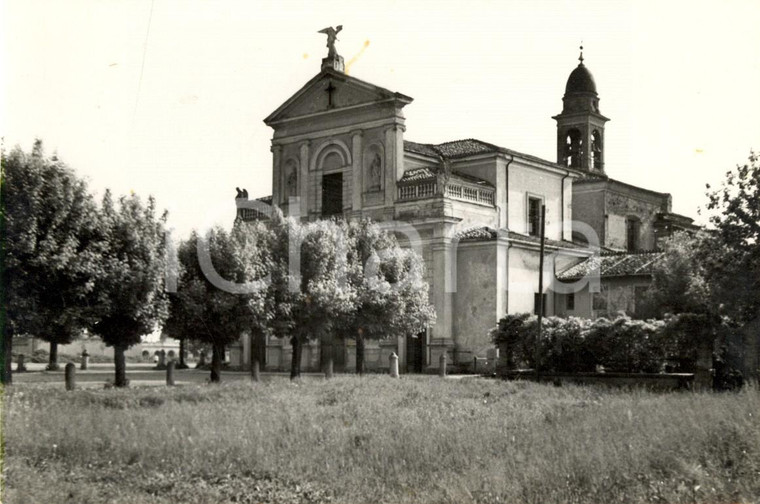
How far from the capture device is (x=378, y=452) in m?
13.6

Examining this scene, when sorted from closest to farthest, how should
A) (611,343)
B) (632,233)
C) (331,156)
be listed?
(611,343)
(331,156)
(632,233)

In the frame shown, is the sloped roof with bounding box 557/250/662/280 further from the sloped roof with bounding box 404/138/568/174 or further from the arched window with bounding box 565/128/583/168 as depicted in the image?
the arched window with bounding box 565/128/583/168

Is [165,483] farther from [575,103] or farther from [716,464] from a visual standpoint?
[575,103]

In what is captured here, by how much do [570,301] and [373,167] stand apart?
1154cm

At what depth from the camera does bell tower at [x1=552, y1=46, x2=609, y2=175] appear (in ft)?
188

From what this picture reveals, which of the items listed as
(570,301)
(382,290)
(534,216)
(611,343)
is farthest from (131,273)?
(534,216)

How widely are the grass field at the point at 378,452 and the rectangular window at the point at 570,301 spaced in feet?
76.1

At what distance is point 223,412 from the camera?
1745 cm

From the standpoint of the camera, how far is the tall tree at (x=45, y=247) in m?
21.3

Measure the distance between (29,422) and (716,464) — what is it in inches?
452

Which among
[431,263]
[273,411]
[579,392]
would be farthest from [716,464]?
[431,263]

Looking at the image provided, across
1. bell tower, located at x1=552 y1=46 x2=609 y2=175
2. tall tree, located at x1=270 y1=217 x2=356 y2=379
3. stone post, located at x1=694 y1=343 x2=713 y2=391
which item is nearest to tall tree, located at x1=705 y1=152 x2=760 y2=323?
stone post, located at x1=694 y1=343 x2=713 y2=391

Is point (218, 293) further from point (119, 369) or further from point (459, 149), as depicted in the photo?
point (459, 149)

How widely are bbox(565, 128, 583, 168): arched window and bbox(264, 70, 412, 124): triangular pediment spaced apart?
20.5 meters
